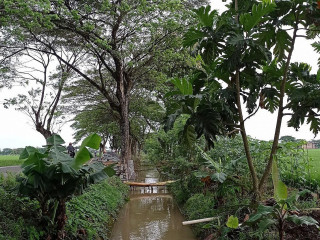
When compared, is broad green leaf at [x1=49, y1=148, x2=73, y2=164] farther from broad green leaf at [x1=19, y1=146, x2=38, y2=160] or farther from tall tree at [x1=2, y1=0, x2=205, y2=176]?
tall tree at [x1=2, y1=0, x2=205, y2=176]

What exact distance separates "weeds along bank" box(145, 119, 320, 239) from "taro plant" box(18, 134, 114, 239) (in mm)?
1474

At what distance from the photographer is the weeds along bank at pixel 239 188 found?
4.36 meters

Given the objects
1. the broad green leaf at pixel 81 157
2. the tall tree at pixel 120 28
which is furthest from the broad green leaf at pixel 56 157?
→ the tall tree at pixel 120 28

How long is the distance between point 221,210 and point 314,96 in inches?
109

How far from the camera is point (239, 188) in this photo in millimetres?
5996

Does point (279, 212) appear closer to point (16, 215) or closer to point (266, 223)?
point (266, 223)

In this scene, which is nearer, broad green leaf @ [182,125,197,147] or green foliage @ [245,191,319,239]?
green foliage @ [245,191,319,239]

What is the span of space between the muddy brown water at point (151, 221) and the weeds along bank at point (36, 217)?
61 centimetres

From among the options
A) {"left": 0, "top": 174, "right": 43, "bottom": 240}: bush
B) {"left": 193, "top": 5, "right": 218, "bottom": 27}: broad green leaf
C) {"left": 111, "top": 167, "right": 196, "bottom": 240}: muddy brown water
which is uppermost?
{"left": 193, "top": 5, "right": 218, "bottom": 27}: broad green leaf

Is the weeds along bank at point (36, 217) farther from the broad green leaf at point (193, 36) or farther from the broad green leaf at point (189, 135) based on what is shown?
the broad green leaf at point (193, 36)

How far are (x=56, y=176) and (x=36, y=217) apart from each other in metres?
1.08

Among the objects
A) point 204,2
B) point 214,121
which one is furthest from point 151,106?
point 214,121

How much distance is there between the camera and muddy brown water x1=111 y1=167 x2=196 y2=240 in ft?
23.4

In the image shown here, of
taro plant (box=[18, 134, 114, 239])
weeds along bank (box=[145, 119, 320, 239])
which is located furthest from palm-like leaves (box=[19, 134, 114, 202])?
weeds along bank (box=[145, 119, 320, 239])
